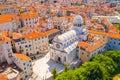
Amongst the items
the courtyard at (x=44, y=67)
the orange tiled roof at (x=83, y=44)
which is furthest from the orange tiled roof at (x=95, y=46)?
the courtyard at (x=44, y=67)

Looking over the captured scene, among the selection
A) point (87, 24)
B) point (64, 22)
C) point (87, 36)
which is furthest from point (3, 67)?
point (87, 24)

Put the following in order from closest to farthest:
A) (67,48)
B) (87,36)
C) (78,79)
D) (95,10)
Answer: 1. (78,79)
2. (67,48)
3. (87,36)
4. (95,10)

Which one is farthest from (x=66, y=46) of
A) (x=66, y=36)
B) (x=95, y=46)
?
(x=95, y=46)

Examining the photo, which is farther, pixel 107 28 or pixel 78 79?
pixel 107 28

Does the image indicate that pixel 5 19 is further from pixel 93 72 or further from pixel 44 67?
pixel 93 72

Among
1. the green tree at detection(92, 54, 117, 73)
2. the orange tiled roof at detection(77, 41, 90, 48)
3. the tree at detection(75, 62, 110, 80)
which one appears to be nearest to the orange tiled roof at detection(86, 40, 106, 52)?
the orange tiled roof at detection(77, 41, 90, 48)

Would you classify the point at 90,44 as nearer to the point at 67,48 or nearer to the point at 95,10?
the point at 67,48
